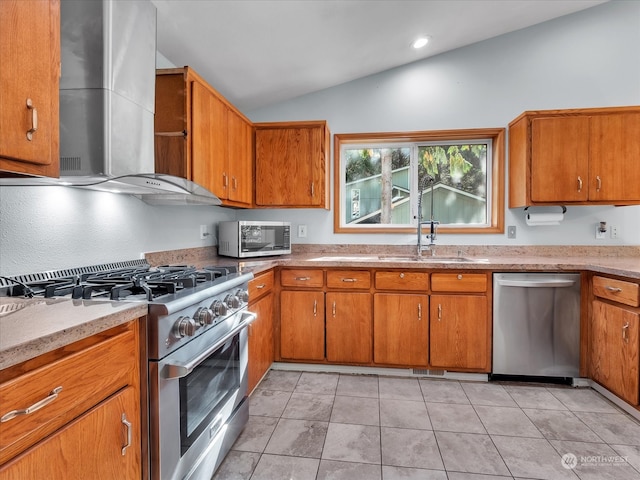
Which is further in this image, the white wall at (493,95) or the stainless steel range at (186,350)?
the white wall at (493,95)

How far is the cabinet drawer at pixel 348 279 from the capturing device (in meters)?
2.57

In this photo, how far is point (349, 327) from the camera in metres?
2.61

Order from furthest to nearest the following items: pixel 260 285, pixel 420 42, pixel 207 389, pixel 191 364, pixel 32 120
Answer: pixel 420 42
pixel 260 285
pixel 207 389
pixel 191 364
pixel 32 120

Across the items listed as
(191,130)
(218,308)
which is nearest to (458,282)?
(218,308)

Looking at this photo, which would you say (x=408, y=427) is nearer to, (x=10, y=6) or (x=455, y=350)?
(x=455, y=350)

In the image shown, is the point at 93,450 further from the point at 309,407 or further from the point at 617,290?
the point at 617,290

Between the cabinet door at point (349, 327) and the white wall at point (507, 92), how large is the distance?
2.54 ft

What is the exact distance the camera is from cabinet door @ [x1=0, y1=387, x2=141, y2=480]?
71 cm

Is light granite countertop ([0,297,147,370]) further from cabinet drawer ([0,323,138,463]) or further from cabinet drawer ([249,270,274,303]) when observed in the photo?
cabinet drawer ([249,270,274,303])

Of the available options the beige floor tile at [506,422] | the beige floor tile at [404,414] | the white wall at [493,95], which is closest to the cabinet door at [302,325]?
the beige floor tile at [404,414]

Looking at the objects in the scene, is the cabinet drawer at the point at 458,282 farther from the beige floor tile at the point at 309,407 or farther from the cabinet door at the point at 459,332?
the beige floor tile at the point at 309,407

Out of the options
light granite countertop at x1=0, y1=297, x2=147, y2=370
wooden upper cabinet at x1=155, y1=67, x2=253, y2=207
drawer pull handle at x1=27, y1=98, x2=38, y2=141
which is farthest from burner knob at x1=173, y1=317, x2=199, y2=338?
wooden upper cabinet at x1=155, y1=67, x2=253, y2=207

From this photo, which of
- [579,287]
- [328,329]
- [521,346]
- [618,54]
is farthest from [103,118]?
[618,54]

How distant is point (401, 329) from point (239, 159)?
1.84 metres
